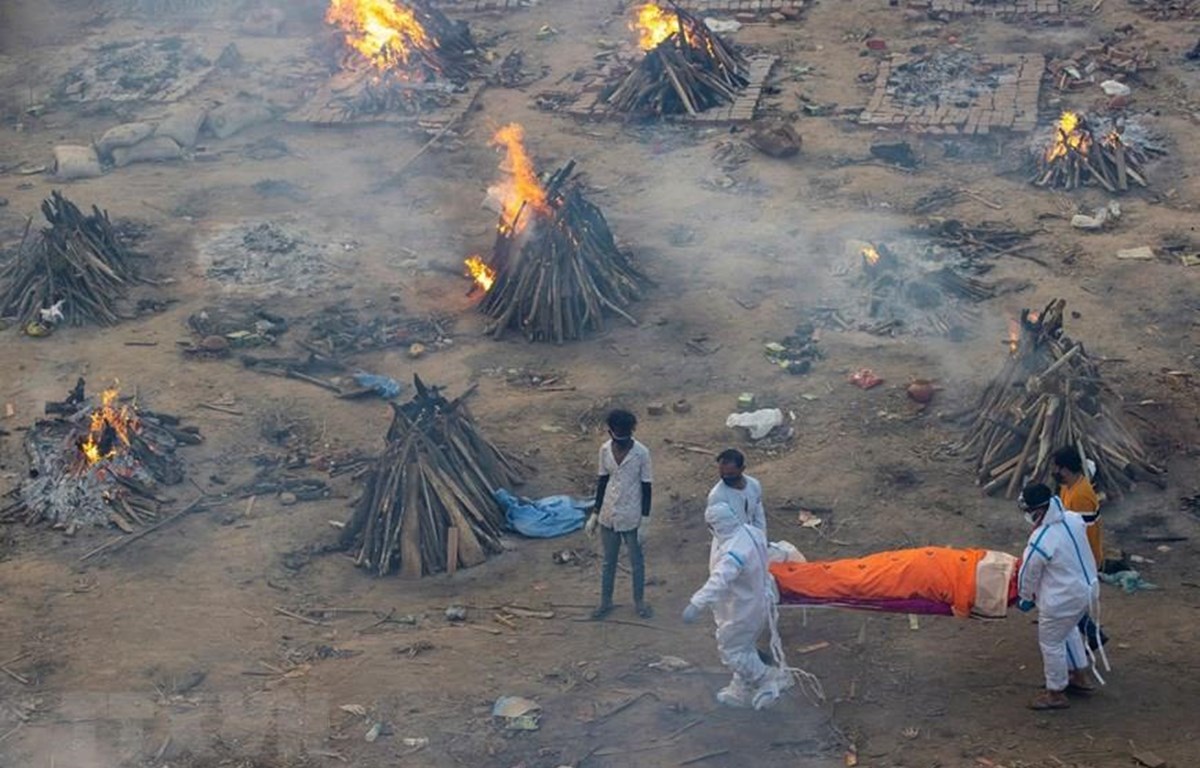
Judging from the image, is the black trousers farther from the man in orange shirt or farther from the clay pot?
the clay pot

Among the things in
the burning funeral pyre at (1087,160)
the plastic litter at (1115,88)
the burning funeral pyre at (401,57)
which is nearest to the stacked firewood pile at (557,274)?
the burning funeral pyre at (1087,160)

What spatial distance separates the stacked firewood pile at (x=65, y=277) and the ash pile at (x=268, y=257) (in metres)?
1.12

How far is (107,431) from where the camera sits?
12.8 meters

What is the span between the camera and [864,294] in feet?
51.3

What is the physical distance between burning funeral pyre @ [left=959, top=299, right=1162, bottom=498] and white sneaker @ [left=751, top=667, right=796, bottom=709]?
3.23 meters

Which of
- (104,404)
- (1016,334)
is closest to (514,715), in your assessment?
(104,404)

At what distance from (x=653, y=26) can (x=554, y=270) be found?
322 inches

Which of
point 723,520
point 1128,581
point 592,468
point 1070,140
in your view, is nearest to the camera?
point 723,520

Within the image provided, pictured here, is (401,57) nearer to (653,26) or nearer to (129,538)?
(653,26)

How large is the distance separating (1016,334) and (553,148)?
796 centimetres

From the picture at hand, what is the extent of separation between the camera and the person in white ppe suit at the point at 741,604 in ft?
31.0

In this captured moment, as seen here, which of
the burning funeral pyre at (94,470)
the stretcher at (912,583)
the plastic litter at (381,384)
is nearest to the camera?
the stretcher at (912,583)

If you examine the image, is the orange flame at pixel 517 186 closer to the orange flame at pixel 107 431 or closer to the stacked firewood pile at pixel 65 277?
the stacked firewood pile at pixel 65 277

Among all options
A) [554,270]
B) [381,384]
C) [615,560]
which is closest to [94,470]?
[381,384]
